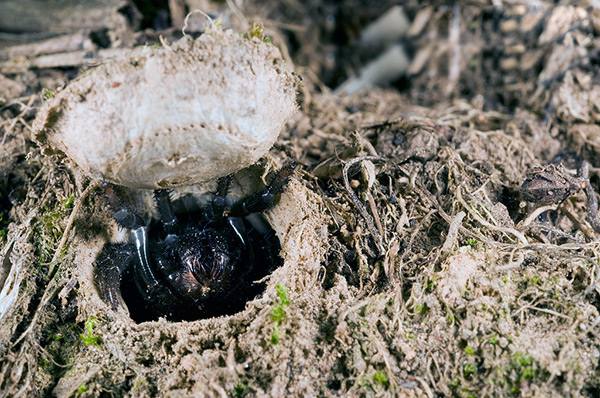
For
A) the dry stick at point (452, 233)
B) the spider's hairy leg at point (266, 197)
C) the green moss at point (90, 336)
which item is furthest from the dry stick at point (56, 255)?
the dry stick at point (452, 233)

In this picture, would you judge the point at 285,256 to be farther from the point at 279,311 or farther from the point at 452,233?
the point at 452,233

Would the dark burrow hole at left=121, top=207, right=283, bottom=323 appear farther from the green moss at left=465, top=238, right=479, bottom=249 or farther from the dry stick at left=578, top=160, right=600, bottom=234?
the dry stick at left=578, top=160, right=600, bottom=234

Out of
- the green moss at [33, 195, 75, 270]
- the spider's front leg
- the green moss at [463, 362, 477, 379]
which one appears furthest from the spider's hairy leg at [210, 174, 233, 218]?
the green moss at [463, 362, 477, 379]

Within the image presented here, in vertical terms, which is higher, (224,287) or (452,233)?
(224,287)

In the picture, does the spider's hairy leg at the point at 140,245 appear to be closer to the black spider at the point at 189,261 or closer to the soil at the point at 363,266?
the black spider at the point at 189,261

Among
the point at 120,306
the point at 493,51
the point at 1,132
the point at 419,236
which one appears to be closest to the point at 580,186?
the point at 419,236

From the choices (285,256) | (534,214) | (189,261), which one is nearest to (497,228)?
(534,214)

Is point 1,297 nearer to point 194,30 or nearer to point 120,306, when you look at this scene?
point 120,306
